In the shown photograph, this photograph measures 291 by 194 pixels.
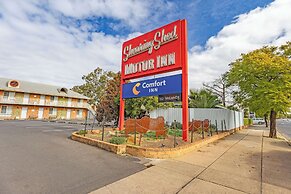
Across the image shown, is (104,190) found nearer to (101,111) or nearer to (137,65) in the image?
(137,65)

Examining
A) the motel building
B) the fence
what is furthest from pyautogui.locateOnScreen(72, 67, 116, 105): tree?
the fence

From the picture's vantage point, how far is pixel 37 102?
34281mm

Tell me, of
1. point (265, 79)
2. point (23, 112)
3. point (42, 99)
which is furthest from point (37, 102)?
point (265, 79)

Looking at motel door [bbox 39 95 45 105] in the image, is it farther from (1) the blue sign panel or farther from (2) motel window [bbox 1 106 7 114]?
(1) the blue sign panel

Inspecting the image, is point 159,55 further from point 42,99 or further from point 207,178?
point 42,99

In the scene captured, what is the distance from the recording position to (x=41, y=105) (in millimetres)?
34875

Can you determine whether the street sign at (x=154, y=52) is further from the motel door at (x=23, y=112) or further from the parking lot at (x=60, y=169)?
the motel door at (x=23, y=112)

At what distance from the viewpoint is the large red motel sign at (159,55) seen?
8977 millimetres

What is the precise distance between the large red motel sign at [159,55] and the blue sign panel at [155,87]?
2.6 inches

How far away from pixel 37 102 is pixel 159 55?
33.6 meters

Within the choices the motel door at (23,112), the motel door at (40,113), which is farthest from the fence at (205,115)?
the motel door at (23,112)

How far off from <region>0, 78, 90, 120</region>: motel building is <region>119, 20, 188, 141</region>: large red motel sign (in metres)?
29.9

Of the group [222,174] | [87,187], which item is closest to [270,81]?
[222,174]

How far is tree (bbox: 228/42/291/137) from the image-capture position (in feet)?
37.8
